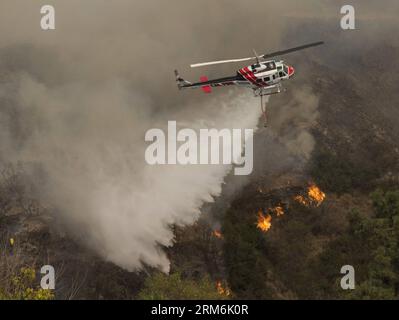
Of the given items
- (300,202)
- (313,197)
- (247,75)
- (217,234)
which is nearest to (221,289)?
(217,234)

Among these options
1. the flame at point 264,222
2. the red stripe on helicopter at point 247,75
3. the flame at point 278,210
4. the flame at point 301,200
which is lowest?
the flame at point 264,222

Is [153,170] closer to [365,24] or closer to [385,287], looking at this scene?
[385,287]

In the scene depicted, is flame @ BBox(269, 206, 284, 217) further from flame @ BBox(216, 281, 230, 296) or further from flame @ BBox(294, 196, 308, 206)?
flame @ BBox(216, 281, 230, 296)

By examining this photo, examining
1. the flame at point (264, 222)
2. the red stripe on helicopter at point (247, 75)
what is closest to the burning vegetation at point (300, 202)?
the flame at point (264, 222)

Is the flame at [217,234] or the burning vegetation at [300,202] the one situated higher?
the burning vegetation at [300,202]

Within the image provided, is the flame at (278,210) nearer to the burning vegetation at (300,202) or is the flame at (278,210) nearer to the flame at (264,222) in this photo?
the burning vegetation at (300,202)

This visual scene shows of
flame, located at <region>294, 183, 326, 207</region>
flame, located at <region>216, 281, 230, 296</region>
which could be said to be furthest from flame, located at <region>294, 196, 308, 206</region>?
flame, located at <region>216, 281, 230, 296</region>
